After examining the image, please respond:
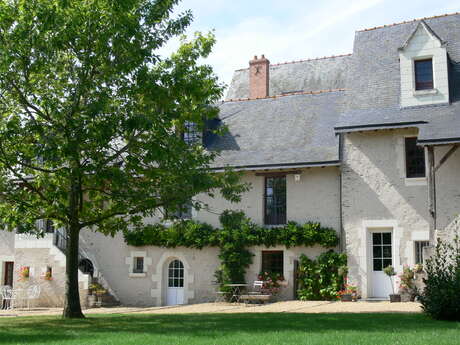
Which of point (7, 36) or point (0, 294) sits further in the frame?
point (0, 294)

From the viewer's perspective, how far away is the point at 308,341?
27.6 feet

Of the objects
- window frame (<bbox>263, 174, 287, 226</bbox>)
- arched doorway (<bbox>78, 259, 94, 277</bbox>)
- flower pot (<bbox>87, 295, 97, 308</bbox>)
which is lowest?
flower pot (<bbox>87, 295, 97, 308</bbox>)

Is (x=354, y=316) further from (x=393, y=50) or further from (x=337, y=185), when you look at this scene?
(x=393, y=50)

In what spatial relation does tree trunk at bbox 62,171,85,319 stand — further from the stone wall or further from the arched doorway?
the arched doorway

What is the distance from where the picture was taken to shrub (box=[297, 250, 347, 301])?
1825 cm

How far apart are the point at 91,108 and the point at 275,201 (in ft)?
32.6

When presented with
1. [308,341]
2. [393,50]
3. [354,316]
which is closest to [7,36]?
[308,341]

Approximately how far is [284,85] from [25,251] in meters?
15.1

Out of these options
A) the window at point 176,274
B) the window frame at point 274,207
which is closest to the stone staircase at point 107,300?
the window at point 176,274

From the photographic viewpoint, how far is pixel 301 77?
30.4 metres

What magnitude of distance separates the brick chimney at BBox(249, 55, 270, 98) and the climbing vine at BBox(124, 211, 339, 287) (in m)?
8.80

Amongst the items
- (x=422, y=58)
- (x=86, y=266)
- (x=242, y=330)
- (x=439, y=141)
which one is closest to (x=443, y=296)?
(x=242, y=330)

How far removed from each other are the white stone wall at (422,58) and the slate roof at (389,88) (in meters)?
0.28

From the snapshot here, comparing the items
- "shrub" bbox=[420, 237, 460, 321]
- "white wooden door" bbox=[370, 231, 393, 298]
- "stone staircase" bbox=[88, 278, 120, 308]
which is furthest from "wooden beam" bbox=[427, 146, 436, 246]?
"stone staircase" bbox=[88, 278, 120, 308]
